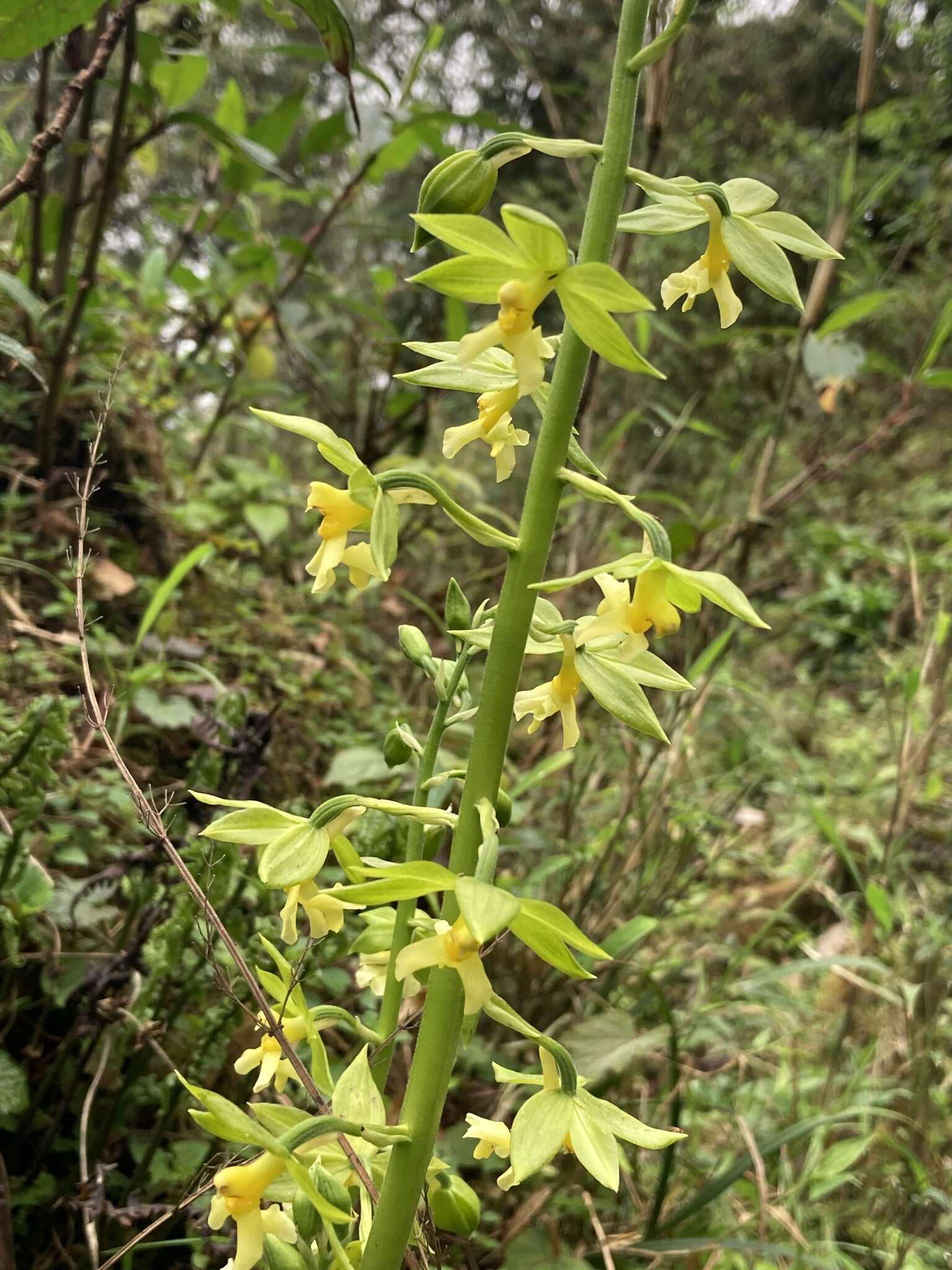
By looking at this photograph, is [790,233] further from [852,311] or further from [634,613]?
[852,311]

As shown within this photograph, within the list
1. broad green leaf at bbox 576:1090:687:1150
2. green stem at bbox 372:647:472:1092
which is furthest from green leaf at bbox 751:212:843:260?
broad green leaf at bbox 576:1090:687:1150

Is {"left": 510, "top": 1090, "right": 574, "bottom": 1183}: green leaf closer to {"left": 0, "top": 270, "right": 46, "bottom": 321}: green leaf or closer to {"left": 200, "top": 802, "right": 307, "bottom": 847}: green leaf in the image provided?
{"left": 200, "top": 802, "right": 307, "bottom": 847}: green leaf

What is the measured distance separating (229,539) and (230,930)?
5.41 feet

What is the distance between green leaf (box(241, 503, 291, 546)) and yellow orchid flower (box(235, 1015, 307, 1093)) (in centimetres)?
180

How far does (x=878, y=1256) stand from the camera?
1.51 metres

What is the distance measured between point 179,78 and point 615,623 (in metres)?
2.18

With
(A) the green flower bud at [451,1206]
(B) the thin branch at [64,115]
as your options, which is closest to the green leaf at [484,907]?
(A) the green flower bud at [451,1206]

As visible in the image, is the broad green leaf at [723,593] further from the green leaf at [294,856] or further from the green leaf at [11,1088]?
the green leaf at [11,1088]

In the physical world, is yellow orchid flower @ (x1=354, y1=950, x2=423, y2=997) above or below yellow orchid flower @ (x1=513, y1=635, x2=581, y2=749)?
below

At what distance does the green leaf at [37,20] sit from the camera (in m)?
1.15

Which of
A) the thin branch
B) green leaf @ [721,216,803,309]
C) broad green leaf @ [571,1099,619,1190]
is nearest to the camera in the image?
broad green leaf @ [571,1099,619,1190]

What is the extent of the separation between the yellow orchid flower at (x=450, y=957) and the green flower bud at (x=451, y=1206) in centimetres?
26

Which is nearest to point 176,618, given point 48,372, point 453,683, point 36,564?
point 36,564

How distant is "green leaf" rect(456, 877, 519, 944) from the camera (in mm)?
613
